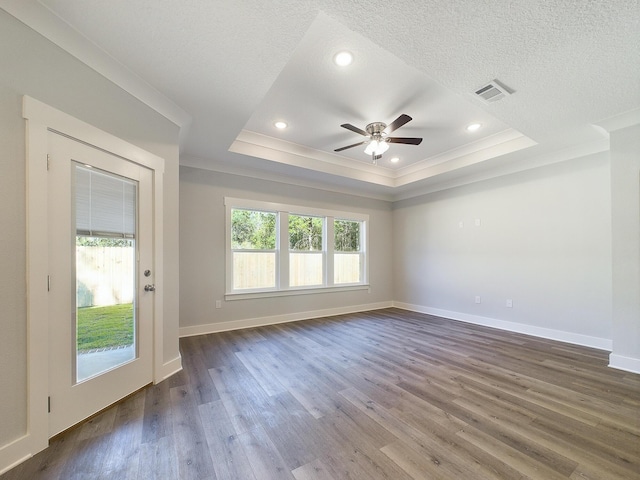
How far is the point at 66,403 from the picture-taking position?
178cm

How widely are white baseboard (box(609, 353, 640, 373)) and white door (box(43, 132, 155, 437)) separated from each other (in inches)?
190

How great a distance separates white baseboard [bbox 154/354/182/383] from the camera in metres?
2.51

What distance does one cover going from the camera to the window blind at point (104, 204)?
194cm

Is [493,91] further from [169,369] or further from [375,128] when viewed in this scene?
[169,369]

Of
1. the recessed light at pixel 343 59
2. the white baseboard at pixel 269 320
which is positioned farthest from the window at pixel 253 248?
the recessed light at pixel 343 59

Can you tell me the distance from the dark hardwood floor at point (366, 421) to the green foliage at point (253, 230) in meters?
1.87

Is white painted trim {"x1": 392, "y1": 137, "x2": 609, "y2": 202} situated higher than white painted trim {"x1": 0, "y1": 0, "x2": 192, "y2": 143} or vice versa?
white painted trim {"x1": 0, "y1": 0, "x2": 192, "y2": 143}

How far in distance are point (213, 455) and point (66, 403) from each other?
1105mm

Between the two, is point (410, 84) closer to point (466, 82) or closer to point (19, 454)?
point (466, 82)

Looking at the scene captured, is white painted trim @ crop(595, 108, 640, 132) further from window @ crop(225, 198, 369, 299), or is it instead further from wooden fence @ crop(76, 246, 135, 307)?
wooden fence @ crop(76, 246, 135, 307)

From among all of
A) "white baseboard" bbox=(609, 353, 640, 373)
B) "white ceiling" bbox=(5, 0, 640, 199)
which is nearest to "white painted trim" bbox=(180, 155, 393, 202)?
"white ceiling" bbox=(5, 0, 640, 199)

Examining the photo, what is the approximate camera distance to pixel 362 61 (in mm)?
2316

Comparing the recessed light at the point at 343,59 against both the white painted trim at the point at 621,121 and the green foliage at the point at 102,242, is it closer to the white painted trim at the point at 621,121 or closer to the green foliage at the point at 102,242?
the green foliage at the point at 102,242

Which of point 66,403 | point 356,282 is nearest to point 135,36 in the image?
point 66,403
